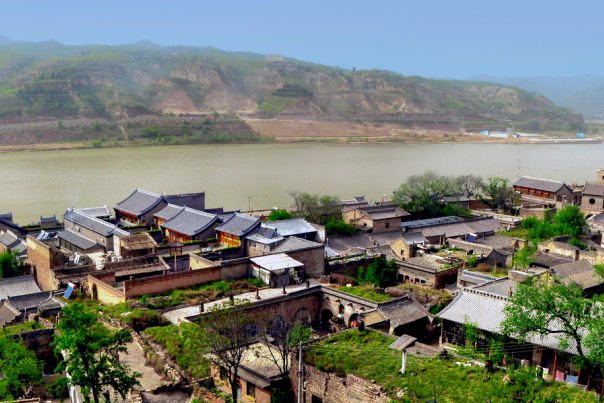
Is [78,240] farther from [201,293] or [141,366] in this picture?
[141,366]

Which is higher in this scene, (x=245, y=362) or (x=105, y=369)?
(x=105, y=369)

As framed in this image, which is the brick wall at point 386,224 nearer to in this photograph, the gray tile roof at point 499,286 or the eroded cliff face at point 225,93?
the gray tile roof at point 499,286

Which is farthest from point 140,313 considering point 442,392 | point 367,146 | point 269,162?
point 367,146

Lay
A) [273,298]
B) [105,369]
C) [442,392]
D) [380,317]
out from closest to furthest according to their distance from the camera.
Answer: [105,369] → [442,392] → [380,317] → [273,298]

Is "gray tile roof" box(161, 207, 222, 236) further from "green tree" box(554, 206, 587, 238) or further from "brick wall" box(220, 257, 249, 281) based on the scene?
"green tree" box(554, 206, 587, 238)

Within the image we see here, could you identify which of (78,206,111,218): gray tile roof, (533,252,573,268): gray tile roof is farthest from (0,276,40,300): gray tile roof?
(533,252,573,268): gray tile roof

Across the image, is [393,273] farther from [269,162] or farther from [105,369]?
[269,162]

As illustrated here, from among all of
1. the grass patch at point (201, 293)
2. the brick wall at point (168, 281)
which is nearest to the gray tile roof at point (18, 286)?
the brick wall at point (168, 281)
